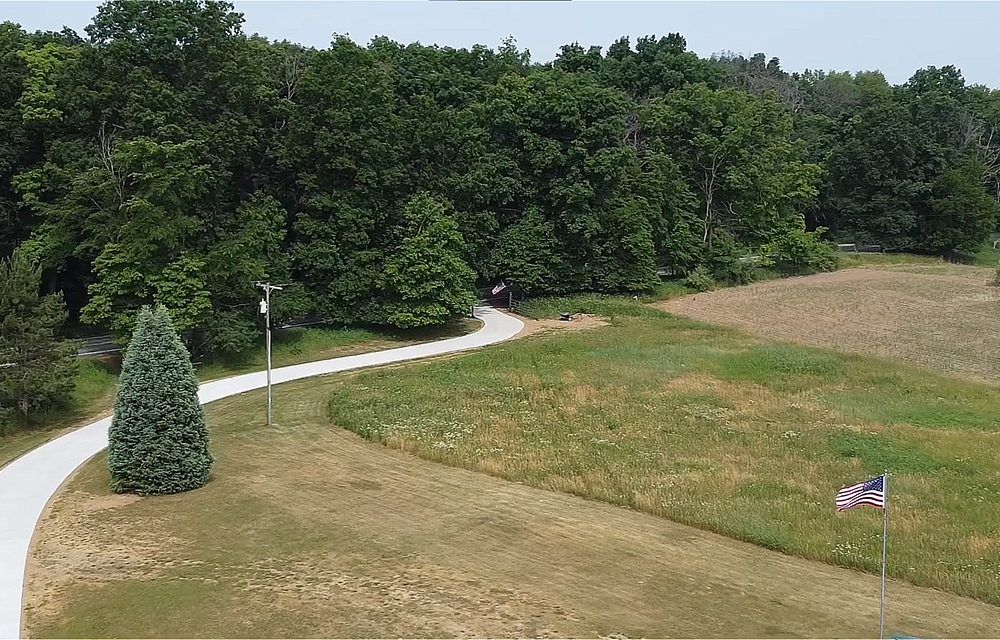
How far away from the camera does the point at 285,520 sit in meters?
17.1

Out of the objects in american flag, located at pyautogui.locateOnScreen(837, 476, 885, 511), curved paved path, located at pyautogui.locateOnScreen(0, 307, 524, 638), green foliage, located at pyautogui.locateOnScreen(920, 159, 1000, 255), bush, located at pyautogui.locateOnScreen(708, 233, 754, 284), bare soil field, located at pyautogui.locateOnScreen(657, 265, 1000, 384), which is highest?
green foliage, located at pyautogui.locateOnScreen(920, 159, 1000, 255)

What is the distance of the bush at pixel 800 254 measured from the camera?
61.8 m

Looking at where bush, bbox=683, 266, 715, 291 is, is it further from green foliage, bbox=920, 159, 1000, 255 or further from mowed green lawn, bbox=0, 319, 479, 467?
green foliage, bbox=920, 159, 1000, 255

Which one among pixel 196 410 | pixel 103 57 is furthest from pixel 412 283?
pixel 196 410

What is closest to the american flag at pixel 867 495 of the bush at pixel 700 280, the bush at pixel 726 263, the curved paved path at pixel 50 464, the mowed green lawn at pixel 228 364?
the curved paved path at pixel 50 464

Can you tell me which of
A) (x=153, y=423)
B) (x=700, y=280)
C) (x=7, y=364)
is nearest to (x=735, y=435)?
(x=153, y=423)

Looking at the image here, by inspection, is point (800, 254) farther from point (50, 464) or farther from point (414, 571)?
point (414, 571)

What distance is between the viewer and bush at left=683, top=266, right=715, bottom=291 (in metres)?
55.0

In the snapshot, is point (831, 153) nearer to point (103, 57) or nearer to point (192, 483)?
point (103, 57)

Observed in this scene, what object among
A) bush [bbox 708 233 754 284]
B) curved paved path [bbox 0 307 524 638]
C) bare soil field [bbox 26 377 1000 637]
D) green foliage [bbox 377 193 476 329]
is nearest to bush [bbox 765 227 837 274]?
bush [bbox 708 233 754 284]

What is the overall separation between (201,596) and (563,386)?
1666 centimetres

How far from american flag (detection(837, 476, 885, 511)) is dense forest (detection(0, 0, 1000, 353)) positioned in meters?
24.5

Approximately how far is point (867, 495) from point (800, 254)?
52.6 m

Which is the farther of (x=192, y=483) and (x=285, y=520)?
(x=192, y=483)
